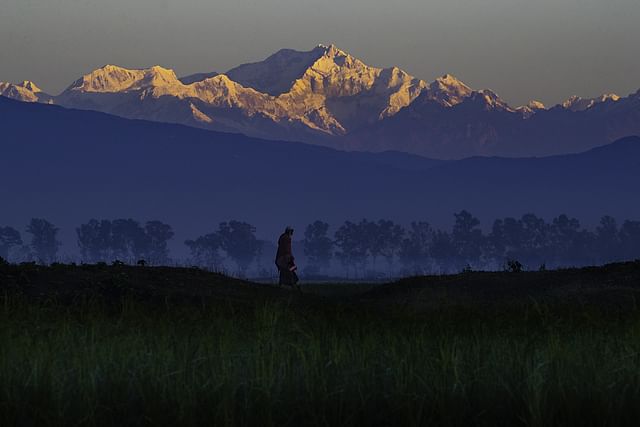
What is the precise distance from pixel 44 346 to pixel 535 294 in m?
19.3

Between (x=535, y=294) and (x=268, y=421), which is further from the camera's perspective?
(x=535, y=294)

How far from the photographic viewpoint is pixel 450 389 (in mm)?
10820

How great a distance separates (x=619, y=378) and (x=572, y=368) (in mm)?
545

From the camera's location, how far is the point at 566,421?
33.7ft

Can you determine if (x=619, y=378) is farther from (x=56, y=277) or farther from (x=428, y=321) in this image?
(x=56, y=277)

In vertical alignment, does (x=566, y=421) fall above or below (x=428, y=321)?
below

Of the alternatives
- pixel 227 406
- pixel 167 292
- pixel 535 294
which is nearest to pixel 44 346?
pixel 227 406

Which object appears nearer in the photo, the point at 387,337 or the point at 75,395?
the point at 75,395

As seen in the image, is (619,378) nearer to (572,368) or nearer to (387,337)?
(572,368)

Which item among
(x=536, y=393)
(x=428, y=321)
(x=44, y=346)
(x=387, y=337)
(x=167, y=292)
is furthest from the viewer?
(x=167, y=292)

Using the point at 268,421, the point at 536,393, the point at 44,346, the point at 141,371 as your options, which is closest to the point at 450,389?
the point at 536,393

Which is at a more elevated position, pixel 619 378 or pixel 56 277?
pixel 56 277

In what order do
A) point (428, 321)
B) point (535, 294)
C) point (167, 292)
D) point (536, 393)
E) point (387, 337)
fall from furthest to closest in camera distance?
point (535, 294), point (167, 292), point (428, 321), point (387, 337), point (536, 393)

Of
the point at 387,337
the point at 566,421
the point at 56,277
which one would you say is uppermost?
the point at 56,277
